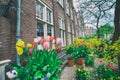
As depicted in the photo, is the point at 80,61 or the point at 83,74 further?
the point at 80,61

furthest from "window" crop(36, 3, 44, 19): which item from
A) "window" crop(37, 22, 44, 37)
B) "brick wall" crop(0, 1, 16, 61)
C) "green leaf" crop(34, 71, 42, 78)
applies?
"green leaf" crop(34, 71, 42, 78)

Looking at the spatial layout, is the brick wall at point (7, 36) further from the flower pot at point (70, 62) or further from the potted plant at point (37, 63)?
the flower pot at point (70, 62)

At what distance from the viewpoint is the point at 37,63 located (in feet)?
9.29

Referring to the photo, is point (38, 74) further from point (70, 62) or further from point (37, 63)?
point (70, 62)

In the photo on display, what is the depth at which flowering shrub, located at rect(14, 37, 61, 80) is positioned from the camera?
8.93 feet

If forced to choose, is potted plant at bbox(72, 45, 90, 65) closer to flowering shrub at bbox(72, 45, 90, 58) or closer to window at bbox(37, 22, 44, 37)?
flowering shrub at bbox(72, 45, 90, 58)

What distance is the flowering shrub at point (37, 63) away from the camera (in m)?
2.72

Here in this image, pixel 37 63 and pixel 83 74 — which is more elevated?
pixel 37 63

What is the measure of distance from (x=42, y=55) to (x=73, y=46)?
691 cm

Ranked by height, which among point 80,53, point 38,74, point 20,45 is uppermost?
point 20,45

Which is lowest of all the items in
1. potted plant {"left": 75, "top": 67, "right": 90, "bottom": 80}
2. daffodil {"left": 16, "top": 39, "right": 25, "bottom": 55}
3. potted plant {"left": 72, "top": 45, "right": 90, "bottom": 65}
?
potted plant {"left": 75, "top": 67, "right": 90, "bottom": 80}

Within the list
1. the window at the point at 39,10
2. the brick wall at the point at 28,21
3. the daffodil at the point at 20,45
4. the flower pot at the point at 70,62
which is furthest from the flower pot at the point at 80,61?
the daffodil at the point at 20,45

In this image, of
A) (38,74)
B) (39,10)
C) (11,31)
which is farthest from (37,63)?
(39,10)

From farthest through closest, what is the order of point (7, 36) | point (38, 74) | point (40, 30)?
point (40, 30) < point (7, 36) < point (38, 74)
